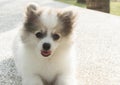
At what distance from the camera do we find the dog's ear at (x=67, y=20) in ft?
7.53

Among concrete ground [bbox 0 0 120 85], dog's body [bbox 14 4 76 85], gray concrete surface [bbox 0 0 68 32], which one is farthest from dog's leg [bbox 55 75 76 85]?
gray concrete surface [bbox 0 0 68 32]

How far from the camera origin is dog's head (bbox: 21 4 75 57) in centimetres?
218

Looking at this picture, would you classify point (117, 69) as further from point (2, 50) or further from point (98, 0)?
point (98, 0)

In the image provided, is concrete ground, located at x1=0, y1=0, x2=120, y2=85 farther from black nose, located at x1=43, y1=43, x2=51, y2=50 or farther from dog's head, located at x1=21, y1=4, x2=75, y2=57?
black nose, located at x1=43, y1=43, x2=51, y2=50

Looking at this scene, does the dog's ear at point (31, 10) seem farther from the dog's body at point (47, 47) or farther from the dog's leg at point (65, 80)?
the dog's leg at point (65, 80)

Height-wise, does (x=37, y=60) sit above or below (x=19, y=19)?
above

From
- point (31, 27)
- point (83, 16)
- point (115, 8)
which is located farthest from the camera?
point (115, 8)

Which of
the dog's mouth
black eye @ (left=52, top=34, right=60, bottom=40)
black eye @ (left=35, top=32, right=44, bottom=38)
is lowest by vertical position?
the dog's mouth

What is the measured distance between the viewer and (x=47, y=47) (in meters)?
2.16

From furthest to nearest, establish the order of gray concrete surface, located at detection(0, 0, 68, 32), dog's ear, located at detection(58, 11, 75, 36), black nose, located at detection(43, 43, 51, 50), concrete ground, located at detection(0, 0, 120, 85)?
gray concrete surface, located at detection(0, 0, 68, 32) < concrete ground, located at detection(0, 0, 120, 85) < dog's ear, located at detection(58, 11, 75, 36) < black nose, located at detection(43, 43, 51, 50)

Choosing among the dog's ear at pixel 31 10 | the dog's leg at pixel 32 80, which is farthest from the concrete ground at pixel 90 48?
the dog's ear at pixel 31 10

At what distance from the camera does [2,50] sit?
3.39 m

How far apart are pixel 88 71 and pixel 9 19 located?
230cm

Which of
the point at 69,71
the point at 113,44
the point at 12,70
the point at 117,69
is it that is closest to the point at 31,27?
the point at 69,71
